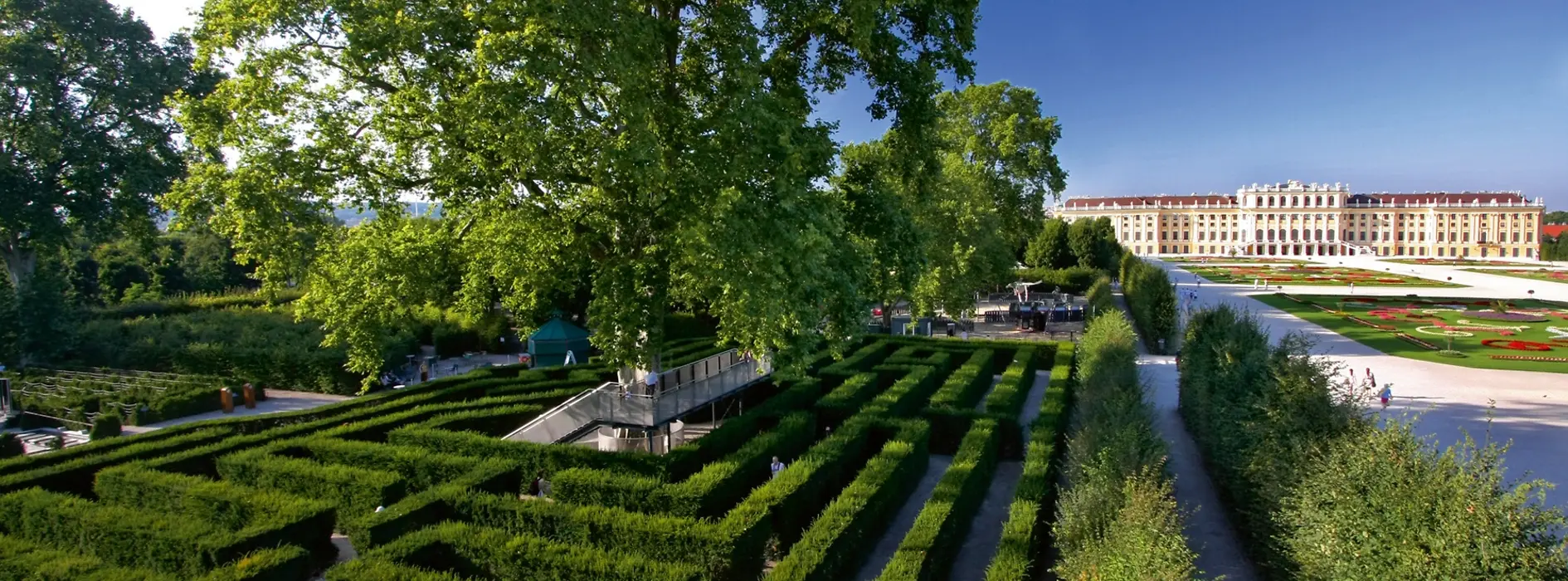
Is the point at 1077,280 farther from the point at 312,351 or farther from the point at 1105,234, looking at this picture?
the point at 312,351

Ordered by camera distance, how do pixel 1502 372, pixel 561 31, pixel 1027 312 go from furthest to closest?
pixel 1027 312 < pixel 1502 372 < pixel 561 31

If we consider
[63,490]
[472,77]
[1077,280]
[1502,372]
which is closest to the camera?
[472,77]

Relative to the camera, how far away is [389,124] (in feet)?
40.4

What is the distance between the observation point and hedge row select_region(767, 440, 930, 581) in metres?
9.40

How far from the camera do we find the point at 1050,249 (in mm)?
66500

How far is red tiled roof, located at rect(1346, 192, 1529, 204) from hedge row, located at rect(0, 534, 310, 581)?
169 meters

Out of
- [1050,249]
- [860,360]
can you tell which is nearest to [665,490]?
[860,360]

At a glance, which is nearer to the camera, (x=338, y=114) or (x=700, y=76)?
(x=338, y=114)

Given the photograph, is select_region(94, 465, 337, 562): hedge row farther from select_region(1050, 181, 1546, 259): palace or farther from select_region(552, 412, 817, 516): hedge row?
select_region(1050, 181, 1546, 259): palace

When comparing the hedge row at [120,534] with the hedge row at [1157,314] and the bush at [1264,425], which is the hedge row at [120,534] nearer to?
the bush at [1264,425]

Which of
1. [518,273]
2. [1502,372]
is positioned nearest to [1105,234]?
[1502,372]

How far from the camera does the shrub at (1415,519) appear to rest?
7035 millimetres

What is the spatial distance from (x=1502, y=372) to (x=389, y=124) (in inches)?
1312

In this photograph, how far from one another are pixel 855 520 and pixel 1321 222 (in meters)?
160
